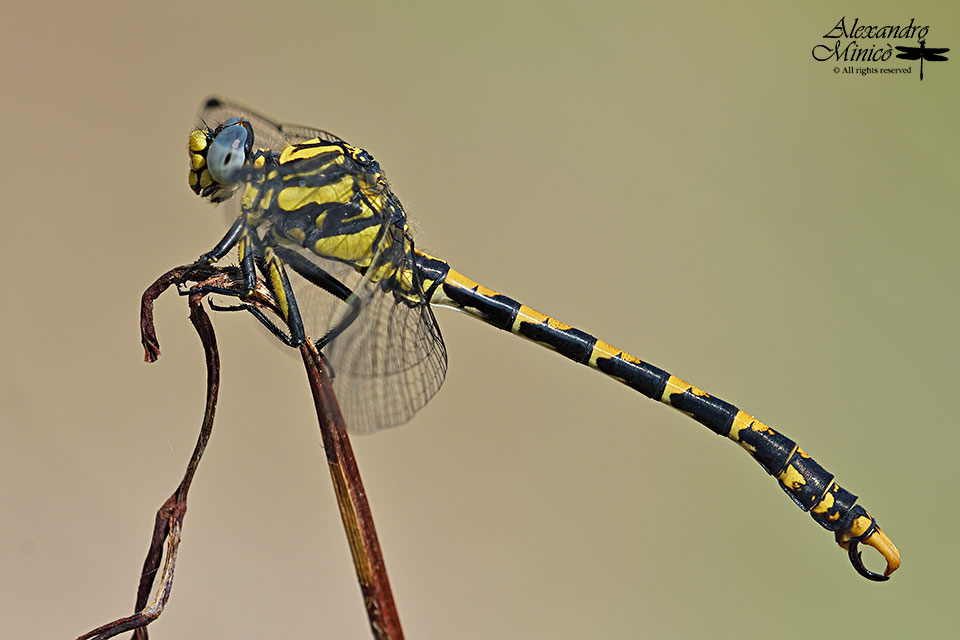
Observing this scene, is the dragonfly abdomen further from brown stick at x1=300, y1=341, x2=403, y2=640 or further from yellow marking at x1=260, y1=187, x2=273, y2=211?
brown stick at x1=300, y1=341, x2=403, y2=640

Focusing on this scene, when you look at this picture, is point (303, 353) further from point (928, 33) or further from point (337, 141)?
point (928, 33)

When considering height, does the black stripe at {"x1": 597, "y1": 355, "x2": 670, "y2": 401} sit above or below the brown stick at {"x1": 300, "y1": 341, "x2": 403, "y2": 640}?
above

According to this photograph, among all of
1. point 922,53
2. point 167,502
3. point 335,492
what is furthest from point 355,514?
point 922,53

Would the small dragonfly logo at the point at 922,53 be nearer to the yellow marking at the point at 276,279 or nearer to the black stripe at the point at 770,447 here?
the black stripe at the point at 770,447

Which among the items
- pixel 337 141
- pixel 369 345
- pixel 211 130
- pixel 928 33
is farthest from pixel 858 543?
pixel 928 33

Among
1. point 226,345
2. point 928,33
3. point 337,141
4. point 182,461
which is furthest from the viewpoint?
point 928,33

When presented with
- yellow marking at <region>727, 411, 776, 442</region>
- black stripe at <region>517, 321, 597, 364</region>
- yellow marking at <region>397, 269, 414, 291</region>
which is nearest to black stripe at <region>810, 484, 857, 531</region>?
yellow marking at <region>727, 411, 776, 442</region>
